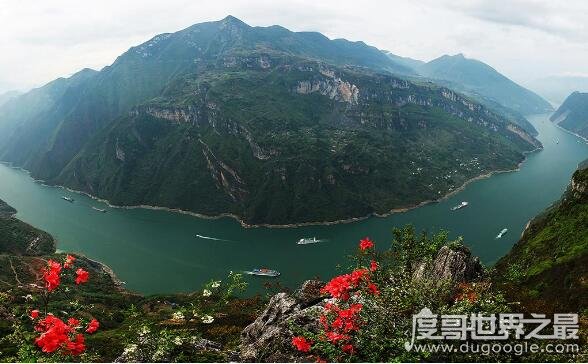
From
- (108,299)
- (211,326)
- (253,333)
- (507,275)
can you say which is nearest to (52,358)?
(253,333)

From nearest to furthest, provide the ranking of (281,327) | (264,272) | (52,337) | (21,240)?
(52,337)
(281,327)
(264,272)
(21,240)

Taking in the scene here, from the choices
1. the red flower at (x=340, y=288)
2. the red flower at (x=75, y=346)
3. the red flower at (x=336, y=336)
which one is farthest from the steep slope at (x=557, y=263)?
the red flower at (x=75, y=346)

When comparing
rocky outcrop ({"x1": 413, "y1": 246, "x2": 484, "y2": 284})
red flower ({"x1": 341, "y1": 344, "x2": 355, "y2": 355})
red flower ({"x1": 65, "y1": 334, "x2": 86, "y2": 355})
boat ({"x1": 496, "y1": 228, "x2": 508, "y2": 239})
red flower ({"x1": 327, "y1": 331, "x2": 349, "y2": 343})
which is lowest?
boat ({"x1": 496, "y1": 228, "x2": 508, "y2": 239})

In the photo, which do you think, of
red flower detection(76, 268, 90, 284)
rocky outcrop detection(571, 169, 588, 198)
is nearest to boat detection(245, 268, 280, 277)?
rocky outcrop detection(571, 169, 588, 198)

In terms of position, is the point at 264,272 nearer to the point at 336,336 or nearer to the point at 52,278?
the point at 336,336

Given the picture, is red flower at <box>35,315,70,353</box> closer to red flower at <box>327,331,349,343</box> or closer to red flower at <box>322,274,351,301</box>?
red flower at <box>327,331,349,343</box>

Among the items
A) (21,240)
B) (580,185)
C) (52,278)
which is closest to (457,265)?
(52,278)

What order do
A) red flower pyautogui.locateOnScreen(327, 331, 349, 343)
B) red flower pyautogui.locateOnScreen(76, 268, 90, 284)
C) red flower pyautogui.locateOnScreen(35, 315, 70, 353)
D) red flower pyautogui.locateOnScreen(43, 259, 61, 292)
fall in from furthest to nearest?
1. red flower pyautogui.locateOnScreen(327, 331, 349, 343)
2. red flower pyautogui.locateOnScreen(76, 268, 90, 284)
3. red flower pyautogui.locateOnScreen(43, 259, 61, 292)
4. red flower pyautogui.locateOnScreen(35, 315, 70, 353)
